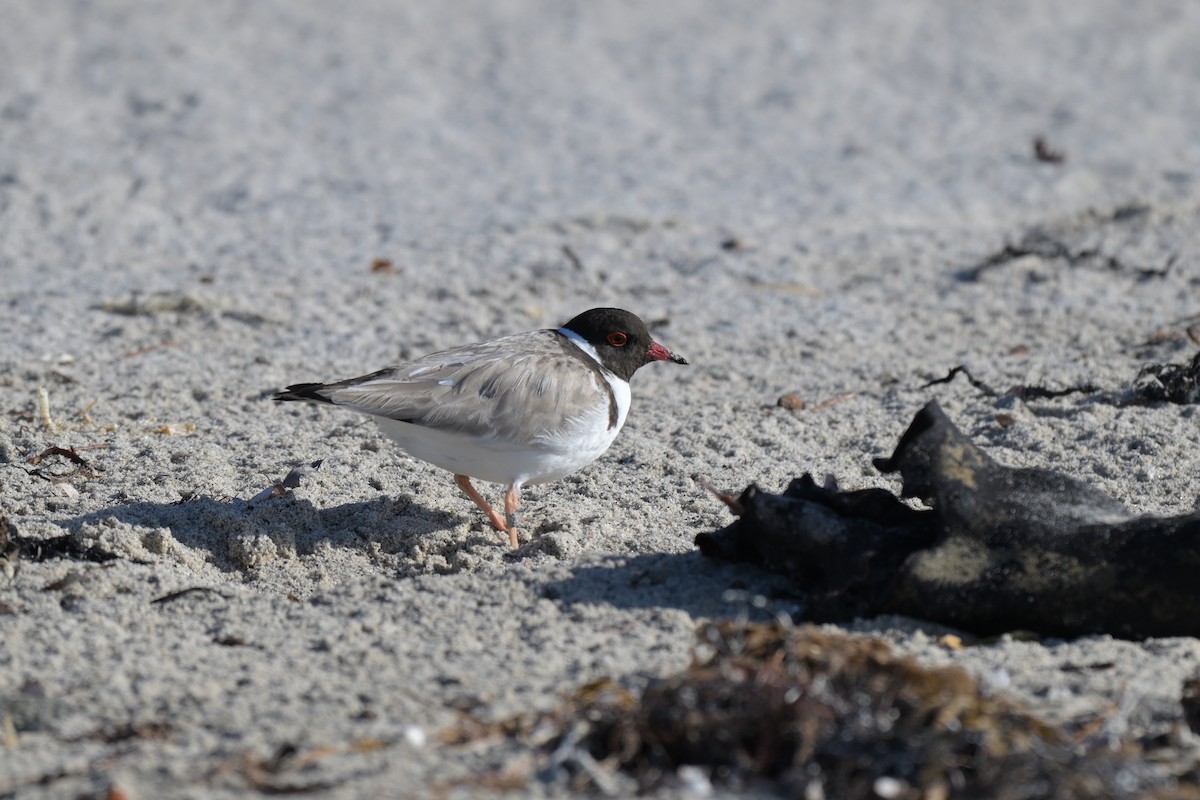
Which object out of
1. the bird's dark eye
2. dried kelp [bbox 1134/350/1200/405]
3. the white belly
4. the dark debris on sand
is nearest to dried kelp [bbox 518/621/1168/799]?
the dark debris on sand

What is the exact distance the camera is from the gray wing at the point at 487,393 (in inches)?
210

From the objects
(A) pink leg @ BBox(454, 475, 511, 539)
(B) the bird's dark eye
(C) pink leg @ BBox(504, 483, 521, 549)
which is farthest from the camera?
(B) the bird's dark eye

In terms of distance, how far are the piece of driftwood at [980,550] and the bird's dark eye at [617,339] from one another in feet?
5.78

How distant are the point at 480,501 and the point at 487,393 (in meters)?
0.47

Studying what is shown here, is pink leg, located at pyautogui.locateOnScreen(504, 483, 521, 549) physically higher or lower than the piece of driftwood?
lower

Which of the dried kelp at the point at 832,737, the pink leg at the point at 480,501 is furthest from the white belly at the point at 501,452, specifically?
the dried kelp at the point at 832,737

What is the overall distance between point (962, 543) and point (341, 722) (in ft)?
6.37

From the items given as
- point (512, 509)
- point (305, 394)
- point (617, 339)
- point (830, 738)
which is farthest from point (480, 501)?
point (830, 738)

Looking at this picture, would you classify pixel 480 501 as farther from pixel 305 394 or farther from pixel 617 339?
pixel 617 339

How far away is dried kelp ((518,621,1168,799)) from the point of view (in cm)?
317

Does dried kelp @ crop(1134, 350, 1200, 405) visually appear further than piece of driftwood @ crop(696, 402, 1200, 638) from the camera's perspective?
Yes

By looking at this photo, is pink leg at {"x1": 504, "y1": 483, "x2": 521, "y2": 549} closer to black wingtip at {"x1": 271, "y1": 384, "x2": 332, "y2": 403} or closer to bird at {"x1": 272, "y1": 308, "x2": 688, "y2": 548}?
bird at {"x1": 272, "y1": 308, "x2": 688, "y2": 548}

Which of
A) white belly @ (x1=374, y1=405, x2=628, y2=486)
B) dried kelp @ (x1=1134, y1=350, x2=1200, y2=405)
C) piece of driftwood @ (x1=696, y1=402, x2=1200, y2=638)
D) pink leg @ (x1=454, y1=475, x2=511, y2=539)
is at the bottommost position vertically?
pink leg @ (x1=454, y1=475, x2=511, y2=539)

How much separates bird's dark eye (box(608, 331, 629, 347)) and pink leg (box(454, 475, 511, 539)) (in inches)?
36.5
